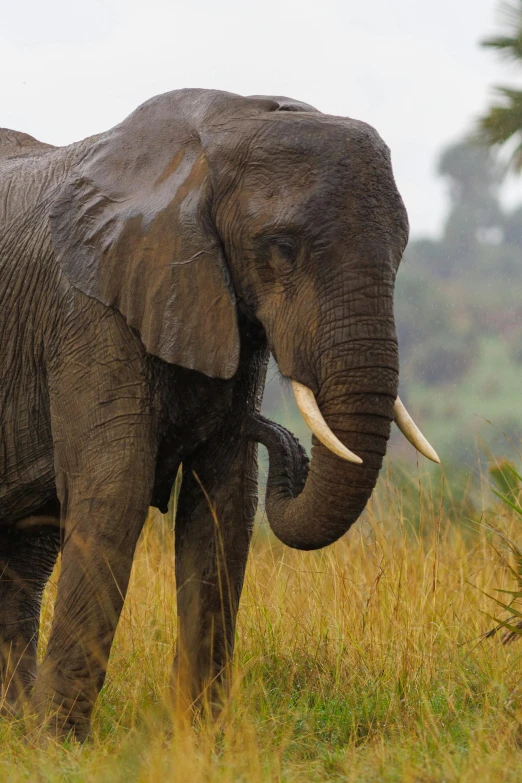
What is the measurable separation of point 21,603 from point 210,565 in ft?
3.73

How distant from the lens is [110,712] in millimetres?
5137

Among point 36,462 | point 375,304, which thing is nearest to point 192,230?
point 375,304

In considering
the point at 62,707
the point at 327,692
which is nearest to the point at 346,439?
the point at 62,707

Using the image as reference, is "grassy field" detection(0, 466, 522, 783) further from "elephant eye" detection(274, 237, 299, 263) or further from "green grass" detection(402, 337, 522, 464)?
"green grass" detection(402, 337, 522, 464)

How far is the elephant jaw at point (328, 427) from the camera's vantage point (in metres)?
4.16

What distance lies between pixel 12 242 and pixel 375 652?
2231 mm

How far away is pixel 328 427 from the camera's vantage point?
4246 millimetres

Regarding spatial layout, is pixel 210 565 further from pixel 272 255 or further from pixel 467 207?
pixel 467 207

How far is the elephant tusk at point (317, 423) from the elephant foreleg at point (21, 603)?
5.77ft

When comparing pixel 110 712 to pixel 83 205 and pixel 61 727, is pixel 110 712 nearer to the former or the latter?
pixel 61 727

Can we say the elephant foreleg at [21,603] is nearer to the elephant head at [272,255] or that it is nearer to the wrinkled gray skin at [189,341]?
the wrinkled gray skin at [189,341]

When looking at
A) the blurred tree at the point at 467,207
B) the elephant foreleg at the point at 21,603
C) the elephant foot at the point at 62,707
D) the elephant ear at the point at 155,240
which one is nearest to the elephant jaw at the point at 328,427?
the elephant ear at the point at 155,240

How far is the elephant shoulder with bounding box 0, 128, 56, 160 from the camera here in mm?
5531

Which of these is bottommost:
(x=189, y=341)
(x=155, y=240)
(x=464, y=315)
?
(x=464, y=315)
